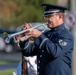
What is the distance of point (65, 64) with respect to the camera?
657cm

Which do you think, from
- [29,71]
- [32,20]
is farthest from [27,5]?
[29,71]

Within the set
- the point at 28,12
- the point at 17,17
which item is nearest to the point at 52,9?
the point at 28,12

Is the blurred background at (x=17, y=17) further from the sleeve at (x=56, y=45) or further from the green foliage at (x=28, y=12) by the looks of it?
the sleeve at (x=56, y=45)

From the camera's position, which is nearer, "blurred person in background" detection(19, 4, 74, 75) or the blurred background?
"blurred person in background" detection(19, 4, 74, 75)

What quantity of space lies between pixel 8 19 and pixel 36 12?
29.1 feet

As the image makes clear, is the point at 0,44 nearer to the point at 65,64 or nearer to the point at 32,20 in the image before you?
the point at 32,20

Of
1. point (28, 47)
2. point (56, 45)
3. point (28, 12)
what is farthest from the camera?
point (28, 12)

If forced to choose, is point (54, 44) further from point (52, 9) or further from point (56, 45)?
point (52, 9)

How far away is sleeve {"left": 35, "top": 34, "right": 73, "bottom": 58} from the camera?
6320mm

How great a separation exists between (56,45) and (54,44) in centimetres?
3

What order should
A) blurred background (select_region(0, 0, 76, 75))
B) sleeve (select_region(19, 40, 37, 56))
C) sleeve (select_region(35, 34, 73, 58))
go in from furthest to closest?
blurred background (select_region(0, 0, 76, 75)), sleeve (select_region(19, 40, 37, 56)), sleeve (select_region(35, 34, 73, 58))

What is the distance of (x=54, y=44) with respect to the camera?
6.38 meters

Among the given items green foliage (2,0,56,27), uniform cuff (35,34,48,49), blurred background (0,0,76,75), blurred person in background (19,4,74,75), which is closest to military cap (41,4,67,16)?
blurred person in background (19,4,74,75)

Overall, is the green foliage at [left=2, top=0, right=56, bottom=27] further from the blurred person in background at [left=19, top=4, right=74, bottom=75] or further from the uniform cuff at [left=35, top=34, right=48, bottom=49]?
the uniform cuff at [left=35, top=34, right=48, bottom=49]
